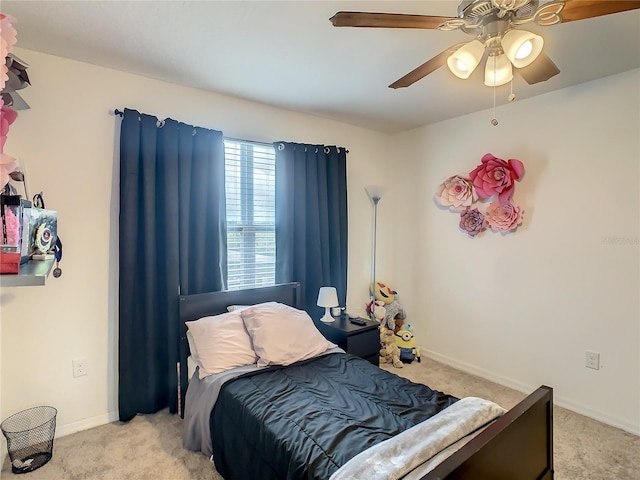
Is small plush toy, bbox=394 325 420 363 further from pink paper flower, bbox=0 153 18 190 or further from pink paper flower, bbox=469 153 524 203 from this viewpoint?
pink paper flower, bbox=0 153 18 190

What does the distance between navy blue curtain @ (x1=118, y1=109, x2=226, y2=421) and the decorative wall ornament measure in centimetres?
221

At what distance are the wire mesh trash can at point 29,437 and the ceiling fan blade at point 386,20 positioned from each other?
103 inches

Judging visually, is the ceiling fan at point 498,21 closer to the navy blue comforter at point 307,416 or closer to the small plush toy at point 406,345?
the navy blue comforter at point 307,416

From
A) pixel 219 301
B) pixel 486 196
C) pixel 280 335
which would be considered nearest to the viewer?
pixel 280 335

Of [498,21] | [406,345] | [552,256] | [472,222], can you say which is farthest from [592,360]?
[498,21]

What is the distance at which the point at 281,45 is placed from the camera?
2.01 meters

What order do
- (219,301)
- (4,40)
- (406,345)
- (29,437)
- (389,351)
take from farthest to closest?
(406,345) → (389,351) → (219,301) → (29,437) → (4,40)

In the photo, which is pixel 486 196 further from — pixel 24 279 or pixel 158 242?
pixel 24 279

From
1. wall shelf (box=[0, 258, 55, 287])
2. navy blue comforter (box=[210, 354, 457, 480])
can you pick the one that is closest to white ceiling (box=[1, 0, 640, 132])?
wall shelf (box=[0, 258, 55, 287])

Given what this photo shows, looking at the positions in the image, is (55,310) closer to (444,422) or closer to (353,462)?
(353,462)

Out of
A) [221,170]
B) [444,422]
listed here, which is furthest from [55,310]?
[444,422]

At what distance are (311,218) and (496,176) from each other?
5.38 feet

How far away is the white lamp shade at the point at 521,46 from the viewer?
1.32 metres

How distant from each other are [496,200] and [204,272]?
2541mm
